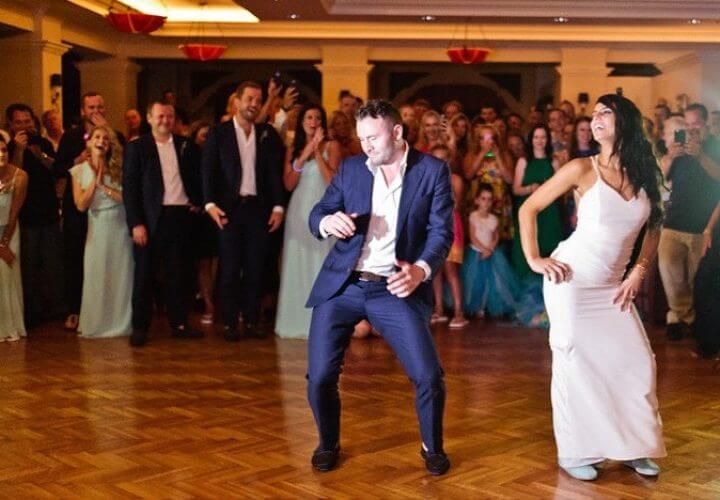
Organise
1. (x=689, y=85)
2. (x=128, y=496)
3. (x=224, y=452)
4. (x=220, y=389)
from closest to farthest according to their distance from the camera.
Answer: (x=128, y=496), (x=224, y=452), (x=220, y=389), (x=689, y=85)

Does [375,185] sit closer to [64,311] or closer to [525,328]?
[525,328]

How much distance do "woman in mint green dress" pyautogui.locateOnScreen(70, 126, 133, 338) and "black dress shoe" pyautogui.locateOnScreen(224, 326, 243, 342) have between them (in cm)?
72

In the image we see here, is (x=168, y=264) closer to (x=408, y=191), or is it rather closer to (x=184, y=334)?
(x=184, y=334)

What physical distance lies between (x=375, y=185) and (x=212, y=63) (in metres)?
12.1

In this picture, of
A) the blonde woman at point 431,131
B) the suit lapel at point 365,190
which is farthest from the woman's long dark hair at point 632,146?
the blonde woman at point 431,131

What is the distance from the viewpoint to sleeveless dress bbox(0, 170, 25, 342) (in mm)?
6613

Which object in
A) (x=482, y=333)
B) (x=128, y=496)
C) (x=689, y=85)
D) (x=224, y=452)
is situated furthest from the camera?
(x=689, y=85)

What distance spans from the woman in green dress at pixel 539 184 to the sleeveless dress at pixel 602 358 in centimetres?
366

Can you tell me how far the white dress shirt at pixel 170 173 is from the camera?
6531mm

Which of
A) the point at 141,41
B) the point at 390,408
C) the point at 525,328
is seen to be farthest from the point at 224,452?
the point at 141,41

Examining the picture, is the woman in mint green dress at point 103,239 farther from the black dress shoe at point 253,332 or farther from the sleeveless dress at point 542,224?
the sleeveless dress at point 542,224

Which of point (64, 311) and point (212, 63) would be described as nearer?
point (64, 311)

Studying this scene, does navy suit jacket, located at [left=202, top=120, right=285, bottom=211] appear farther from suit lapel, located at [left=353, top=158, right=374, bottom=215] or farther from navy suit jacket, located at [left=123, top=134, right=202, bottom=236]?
suit lapel, located at [left=353, top=158, right=374, bottom=215]

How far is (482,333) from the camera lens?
695 cm
